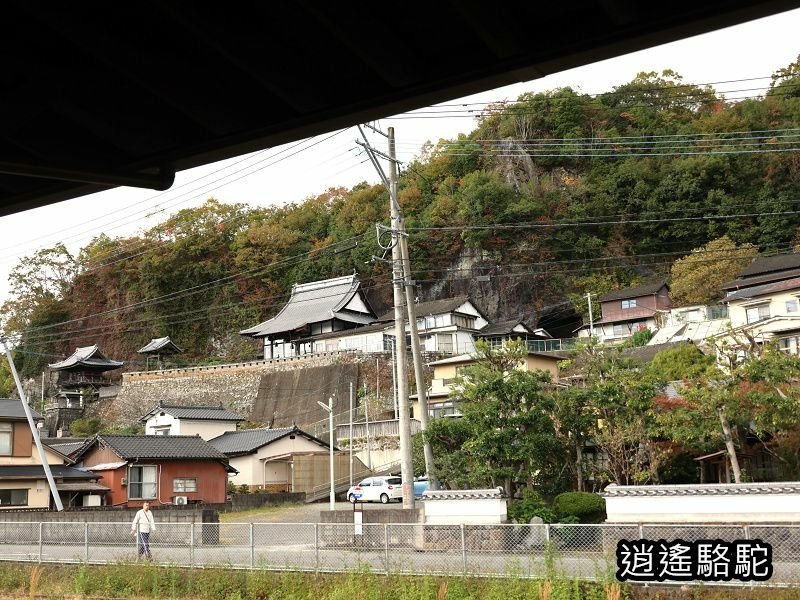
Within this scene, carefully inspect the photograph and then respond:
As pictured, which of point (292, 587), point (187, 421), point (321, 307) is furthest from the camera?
point (321, 307)

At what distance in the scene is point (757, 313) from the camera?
45.3 m

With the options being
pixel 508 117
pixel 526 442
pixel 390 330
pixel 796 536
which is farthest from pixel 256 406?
pixel 796 536

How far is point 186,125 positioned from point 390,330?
170ft

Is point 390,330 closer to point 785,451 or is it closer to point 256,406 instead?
point 256,406

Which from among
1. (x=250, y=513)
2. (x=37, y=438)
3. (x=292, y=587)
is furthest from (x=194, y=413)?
(x=292, y=587)

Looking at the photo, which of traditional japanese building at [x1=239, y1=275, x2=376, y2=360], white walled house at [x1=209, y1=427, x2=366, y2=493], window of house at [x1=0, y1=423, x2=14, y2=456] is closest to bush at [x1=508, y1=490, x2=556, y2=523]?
white walled house at [x1=209, y1=427, x2=366, y2=493]

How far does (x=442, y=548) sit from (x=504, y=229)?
4906 centimetres

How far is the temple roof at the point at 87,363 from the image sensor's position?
6688cm

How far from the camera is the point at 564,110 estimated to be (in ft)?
235

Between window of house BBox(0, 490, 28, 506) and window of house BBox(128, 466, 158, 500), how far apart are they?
3.91m

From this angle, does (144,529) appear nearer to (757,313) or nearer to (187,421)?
(187,421)

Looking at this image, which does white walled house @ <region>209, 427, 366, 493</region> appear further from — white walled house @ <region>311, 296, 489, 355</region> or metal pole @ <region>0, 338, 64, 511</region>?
white walled house @ <region>311, 296, 489, 355</region>

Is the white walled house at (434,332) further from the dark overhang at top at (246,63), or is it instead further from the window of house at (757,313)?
the dark overhang at top at (246,63)

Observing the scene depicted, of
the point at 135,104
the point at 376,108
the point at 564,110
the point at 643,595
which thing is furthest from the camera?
the point at 564,110
